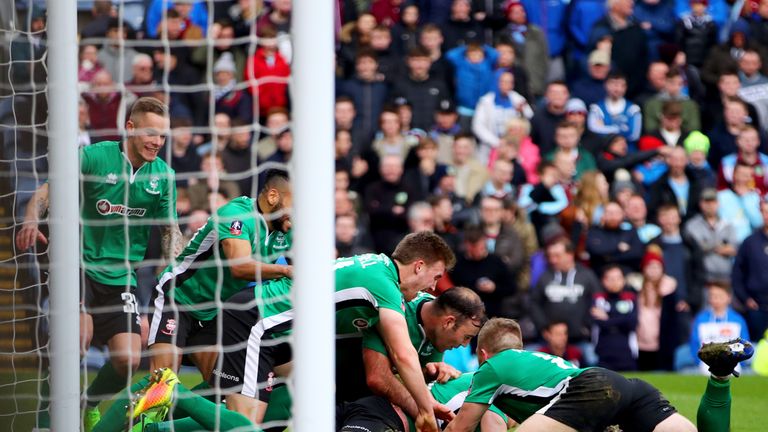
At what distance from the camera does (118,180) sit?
6.84m

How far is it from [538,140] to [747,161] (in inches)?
74.3

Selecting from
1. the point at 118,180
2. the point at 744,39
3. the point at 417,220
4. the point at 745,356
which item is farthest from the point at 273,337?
the point at 744,39

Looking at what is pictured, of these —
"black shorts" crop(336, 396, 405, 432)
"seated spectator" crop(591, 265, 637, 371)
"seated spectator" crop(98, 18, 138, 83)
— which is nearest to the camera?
"black shorts" crop(336, 396, 405, 432)

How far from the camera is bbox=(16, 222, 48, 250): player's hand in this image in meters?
5.96

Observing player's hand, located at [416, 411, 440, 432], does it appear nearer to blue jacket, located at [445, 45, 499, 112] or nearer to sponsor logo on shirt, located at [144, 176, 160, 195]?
sponsor logo on shirt, located at [144, 176, 160, 195]

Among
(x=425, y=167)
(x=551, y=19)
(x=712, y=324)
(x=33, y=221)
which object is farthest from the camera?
(x=551, y=19)

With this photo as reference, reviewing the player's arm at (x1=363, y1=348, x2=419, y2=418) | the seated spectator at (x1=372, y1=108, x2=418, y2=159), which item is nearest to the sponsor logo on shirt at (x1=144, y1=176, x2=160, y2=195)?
the player's arm at (x1=363, y1=348, x2=419, y2=418)

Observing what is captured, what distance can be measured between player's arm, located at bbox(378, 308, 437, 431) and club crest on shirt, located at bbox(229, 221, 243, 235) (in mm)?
906

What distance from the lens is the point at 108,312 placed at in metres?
7.09

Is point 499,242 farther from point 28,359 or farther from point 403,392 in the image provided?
point 28,359

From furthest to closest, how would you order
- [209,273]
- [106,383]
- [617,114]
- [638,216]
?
[617,114]
[638,216]
[106,383]
[209,273]

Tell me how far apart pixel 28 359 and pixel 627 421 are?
296 centimetres

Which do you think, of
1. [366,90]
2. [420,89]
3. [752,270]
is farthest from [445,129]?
[752,270]

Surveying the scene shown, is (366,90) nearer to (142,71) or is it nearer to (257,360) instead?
(142,71)
